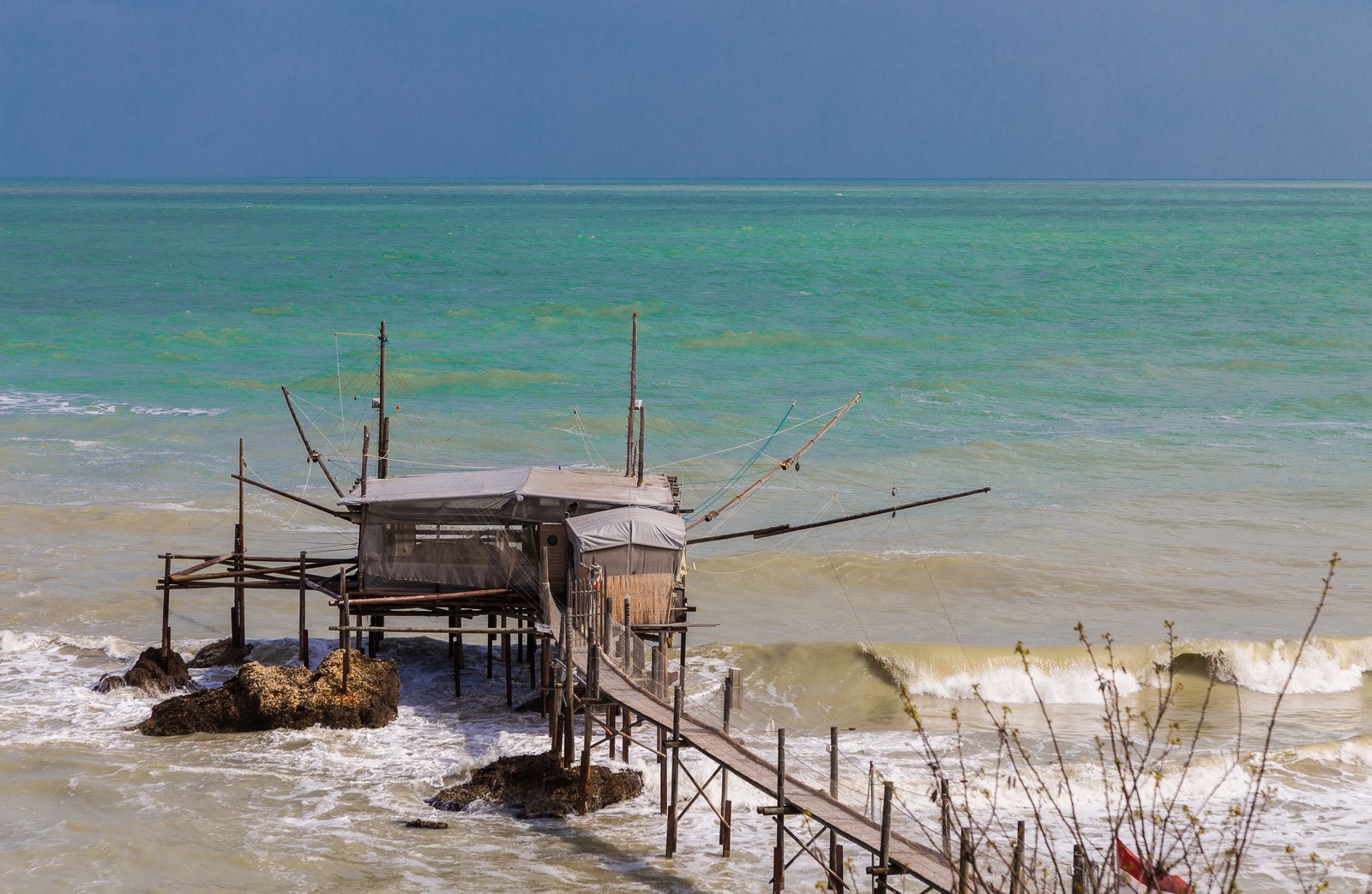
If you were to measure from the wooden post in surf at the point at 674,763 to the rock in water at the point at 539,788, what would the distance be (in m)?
1.63

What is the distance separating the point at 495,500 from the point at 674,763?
6672 millimetres

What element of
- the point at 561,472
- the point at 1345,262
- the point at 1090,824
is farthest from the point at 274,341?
the point at 1345,262

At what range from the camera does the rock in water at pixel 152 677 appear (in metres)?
23.7

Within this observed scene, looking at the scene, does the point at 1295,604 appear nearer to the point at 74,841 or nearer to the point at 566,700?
the point at 566,700

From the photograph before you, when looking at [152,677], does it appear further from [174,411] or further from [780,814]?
[174,411]

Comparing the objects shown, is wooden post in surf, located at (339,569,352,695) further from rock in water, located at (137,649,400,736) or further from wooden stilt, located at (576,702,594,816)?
wooden stilt, located at (576,702,594,816)

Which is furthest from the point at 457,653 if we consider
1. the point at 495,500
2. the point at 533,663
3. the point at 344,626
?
the point at 495,500

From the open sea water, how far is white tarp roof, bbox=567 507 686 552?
2549mm

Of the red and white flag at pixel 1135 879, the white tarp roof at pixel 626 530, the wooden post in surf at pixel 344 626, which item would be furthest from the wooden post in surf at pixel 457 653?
the red and white flag at pixel 1135 879

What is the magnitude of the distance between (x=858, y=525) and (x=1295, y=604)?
1061 centimetres

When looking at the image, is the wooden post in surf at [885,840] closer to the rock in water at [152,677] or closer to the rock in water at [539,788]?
the rock in water at [539,788]

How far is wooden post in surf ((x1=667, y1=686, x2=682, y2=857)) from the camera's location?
698 inches

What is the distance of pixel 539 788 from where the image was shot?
1953cm

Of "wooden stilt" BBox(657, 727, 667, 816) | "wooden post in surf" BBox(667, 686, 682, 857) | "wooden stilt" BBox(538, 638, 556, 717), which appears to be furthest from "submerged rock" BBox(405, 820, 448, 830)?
"wooden stilt" BBox(538, 638, 556, 717)
